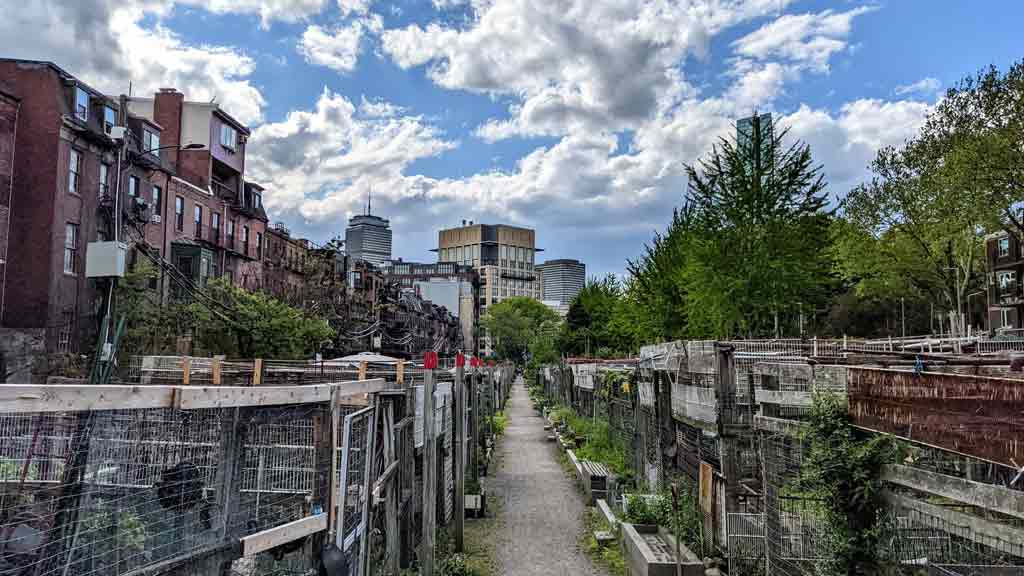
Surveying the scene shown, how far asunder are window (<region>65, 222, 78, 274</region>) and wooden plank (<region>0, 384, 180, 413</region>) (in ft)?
94.7

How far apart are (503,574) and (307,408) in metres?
7.61

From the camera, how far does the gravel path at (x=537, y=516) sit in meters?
11.8

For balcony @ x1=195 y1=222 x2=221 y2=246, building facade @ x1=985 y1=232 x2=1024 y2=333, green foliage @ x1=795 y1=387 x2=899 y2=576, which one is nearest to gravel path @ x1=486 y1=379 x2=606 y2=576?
green foliage @ x1=795 y1=387 x2=899 y2=576

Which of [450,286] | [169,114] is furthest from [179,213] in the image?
[450,286]

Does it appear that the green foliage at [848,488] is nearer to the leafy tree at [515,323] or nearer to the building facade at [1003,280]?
the building facade at [1003,280]

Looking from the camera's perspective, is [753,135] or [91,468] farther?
[753,135]

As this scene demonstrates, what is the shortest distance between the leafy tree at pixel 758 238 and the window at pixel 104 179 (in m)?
25.2

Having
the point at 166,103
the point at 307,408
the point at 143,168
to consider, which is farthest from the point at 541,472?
the point at 166,103

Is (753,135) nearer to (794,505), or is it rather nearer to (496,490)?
(496,490)

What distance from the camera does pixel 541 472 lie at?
20.8 meters

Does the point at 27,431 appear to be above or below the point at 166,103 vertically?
below

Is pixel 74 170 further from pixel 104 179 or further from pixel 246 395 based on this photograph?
pixel 246 395

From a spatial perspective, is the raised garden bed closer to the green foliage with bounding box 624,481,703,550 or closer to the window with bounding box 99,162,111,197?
the green foliage with bounding box 624,481,703,550

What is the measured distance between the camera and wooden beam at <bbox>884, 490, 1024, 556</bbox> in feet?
11.9
